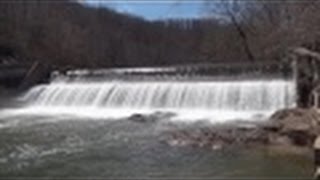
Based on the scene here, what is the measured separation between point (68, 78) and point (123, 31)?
19.2 meters

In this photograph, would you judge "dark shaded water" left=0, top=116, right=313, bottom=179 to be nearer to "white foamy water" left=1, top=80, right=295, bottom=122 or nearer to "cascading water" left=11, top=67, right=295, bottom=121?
"white foamy water" left=1, top=80, right=295, bottom=122

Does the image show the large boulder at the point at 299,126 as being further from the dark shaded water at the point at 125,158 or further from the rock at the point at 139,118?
the rock at the point at 139,118

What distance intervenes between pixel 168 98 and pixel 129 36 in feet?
75.2

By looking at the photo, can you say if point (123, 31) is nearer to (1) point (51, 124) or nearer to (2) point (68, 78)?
(2) point (68, 78)

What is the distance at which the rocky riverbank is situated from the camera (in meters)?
11.8

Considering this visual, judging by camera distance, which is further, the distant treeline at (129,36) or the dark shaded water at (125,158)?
the distant treeline at (129,36)

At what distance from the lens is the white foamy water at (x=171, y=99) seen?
17172 mm

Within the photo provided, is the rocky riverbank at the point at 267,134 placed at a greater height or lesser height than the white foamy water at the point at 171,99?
greater

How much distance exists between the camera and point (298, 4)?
1467cm

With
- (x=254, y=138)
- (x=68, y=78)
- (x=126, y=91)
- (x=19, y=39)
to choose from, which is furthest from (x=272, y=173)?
(x=19, y=39)

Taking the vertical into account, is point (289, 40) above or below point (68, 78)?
above

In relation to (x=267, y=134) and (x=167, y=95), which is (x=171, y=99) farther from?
(x=267, y=134)

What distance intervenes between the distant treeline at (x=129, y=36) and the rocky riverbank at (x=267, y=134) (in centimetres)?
516

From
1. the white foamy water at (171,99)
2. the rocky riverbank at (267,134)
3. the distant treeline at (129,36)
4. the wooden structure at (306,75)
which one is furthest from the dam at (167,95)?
the rocky riverbank at (267,134)
